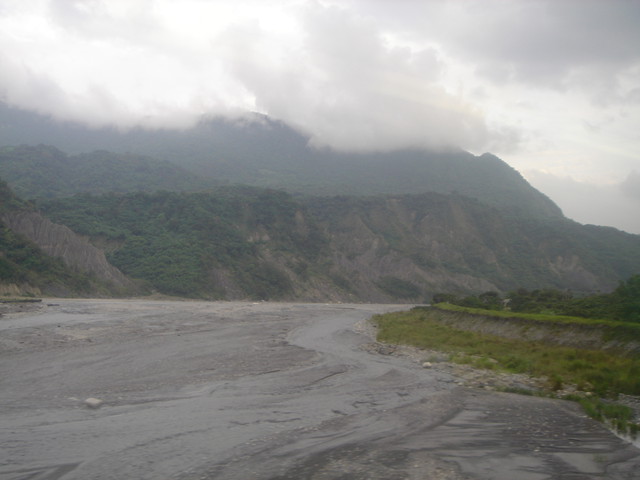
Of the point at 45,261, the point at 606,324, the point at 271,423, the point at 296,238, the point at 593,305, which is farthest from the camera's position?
the point at 296,238

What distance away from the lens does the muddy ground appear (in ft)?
31.3

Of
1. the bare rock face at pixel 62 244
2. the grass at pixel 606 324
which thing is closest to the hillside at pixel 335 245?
the bare rock face at pixel 62 244

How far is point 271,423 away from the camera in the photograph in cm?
1262

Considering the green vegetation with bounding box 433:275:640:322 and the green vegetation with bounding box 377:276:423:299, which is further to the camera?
the green vegetation with bounding box 377:276:423:299

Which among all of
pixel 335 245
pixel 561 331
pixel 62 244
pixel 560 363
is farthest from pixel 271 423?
pixel 335 245

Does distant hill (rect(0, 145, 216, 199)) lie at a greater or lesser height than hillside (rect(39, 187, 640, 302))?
greater

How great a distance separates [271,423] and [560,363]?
14532 mm

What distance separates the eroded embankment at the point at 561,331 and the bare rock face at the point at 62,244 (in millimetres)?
62777

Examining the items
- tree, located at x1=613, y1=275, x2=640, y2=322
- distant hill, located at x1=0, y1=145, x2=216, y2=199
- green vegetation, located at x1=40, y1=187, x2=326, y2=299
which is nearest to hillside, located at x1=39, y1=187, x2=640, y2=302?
green vegetation, located at x1=40, y1=187, x2=326, y2=299

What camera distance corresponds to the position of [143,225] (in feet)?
372

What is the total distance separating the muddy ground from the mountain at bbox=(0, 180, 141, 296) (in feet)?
153

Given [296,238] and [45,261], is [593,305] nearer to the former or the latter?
[45,261]

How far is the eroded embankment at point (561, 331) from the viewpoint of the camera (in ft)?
74.7

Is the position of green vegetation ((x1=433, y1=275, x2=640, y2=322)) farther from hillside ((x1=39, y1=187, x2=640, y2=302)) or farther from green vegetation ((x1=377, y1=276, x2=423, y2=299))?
green vegetation ((x1=377, y1=276, x2=423, y2=299))
